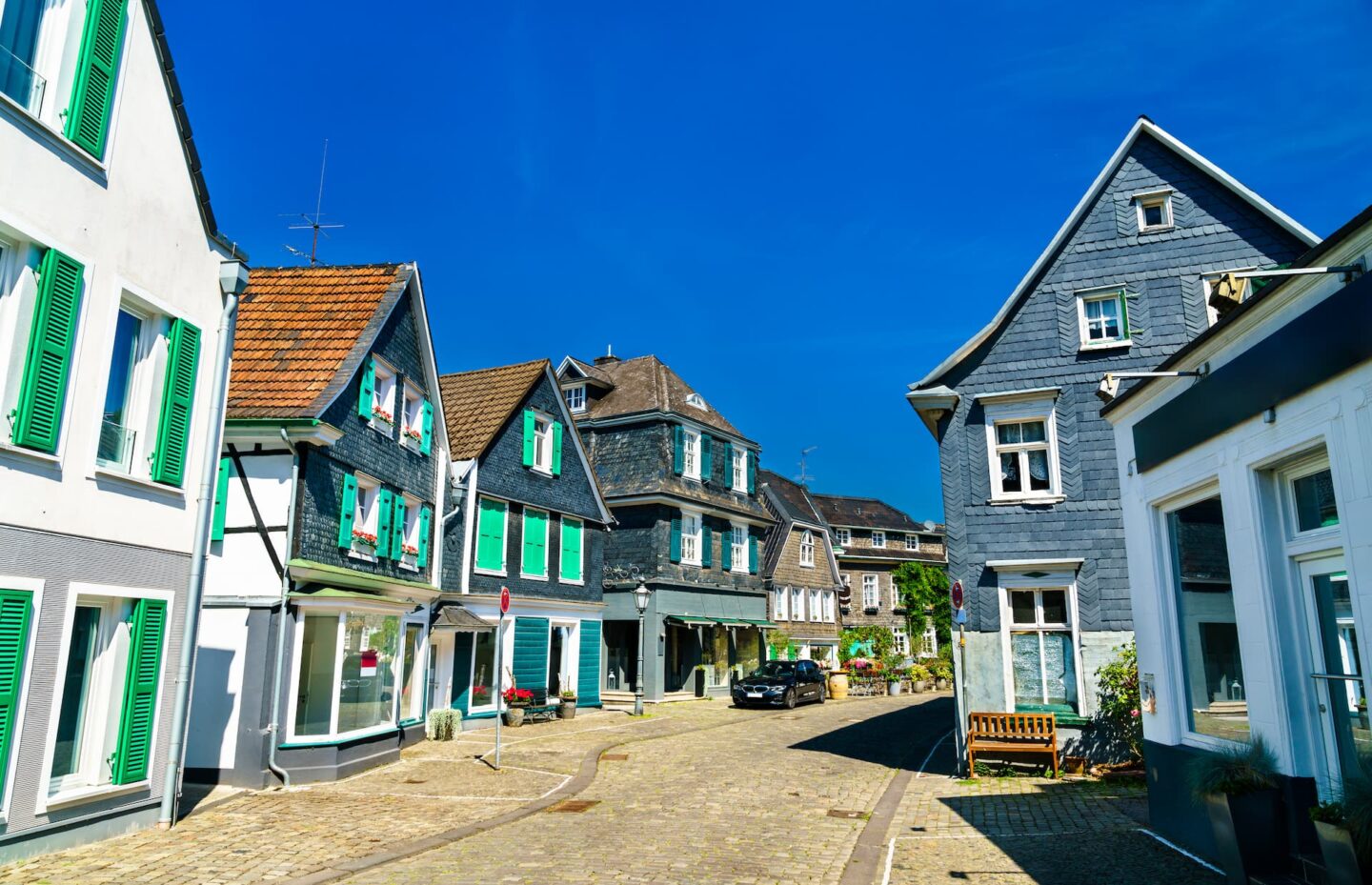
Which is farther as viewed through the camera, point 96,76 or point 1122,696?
point 1122,696

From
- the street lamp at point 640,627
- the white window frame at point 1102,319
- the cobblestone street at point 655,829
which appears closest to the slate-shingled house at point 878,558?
the street lamp at point 640,627

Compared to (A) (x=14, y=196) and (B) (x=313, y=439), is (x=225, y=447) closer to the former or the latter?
(B) (x=313, y=439)

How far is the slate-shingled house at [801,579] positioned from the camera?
42031 millimetres

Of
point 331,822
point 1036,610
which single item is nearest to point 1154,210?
point 1036,610

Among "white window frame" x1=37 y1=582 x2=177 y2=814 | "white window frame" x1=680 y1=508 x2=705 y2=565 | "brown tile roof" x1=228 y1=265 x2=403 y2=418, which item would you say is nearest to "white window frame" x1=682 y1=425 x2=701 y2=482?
"white window frame" x1=680 y1=508 x2=705 y2=565

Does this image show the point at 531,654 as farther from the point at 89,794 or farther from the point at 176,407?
the point at 89,794

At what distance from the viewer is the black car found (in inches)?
1196

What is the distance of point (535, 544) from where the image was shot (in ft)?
87.0

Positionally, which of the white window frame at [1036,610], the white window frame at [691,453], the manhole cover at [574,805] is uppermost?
the white window frame at [691,453]

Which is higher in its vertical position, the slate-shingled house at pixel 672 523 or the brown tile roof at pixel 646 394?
the brown tile roof at pixel 646 394

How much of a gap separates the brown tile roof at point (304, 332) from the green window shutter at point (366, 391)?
1.67 feet

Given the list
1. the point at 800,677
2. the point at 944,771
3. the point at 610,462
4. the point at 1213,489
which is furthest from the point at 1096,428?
the point at 610,462

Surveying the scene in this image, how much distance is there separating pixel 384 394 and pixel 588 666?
42.7ft

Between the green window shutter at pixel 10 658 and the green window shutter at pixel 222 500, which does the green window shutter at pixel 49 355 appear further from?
the green window shutter at pixel 222 500
